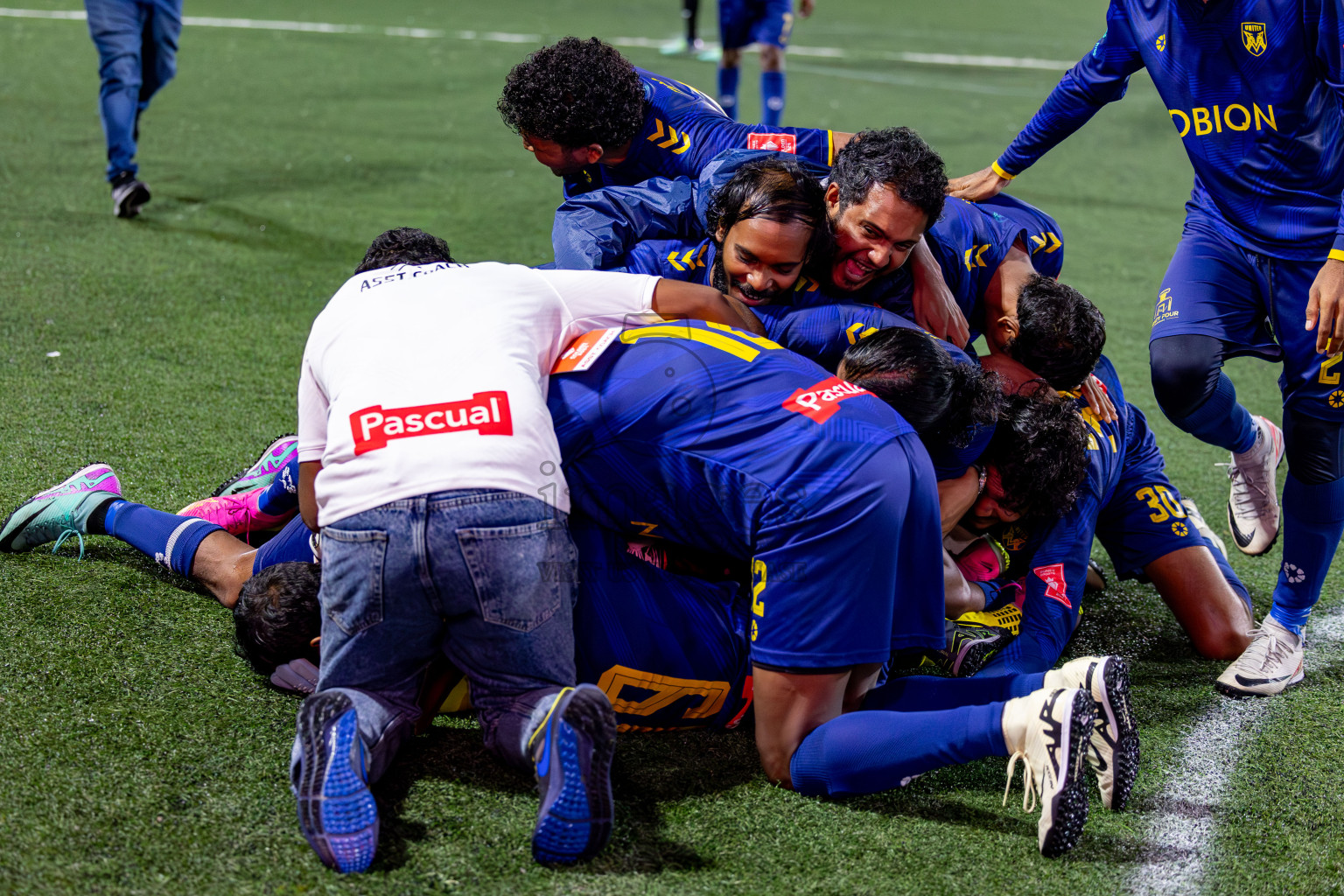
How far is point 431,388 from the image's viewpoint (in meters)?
2.13

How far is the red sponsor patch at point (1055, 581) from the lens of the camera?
9.36 ft

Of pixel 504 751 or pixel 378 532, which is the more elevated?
pixel 378 532

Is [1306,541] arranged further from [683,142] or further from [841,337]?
[683,142]

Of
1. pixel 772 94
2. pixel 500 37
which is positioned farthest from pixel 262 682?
pixel 500 37

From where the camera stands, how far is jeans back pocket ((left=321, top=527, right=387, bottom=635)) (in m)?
2.08

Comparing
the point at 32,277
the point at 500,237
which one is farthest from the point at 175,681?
the point at 500,237

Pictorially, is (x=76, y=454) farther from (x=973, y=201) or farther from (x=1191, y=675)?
(x=1191, y=675)

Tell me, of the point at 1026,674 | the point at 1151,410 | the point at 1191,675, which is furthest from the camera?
the point at 1151,410

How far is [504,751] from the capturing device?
223 centimetres

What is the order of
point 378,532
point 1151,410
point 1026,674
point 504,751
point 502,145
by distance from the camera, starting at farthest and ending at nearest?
point 502,145, point 1151,410, point 1026,674, point 504,751, point 378,532

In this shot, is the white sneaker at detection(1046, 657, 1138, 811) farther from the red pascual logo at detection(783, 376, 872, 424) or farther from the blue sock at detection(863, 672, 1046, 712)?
the red pascual logo at detection(783, 376, 872, 424)

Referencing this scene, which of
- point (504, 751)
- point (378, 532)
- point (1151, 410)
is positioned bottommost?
point (1151, 410)

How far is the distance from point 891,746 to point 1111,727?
0.44 m

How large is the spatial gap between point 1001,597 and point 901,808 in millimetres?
904
